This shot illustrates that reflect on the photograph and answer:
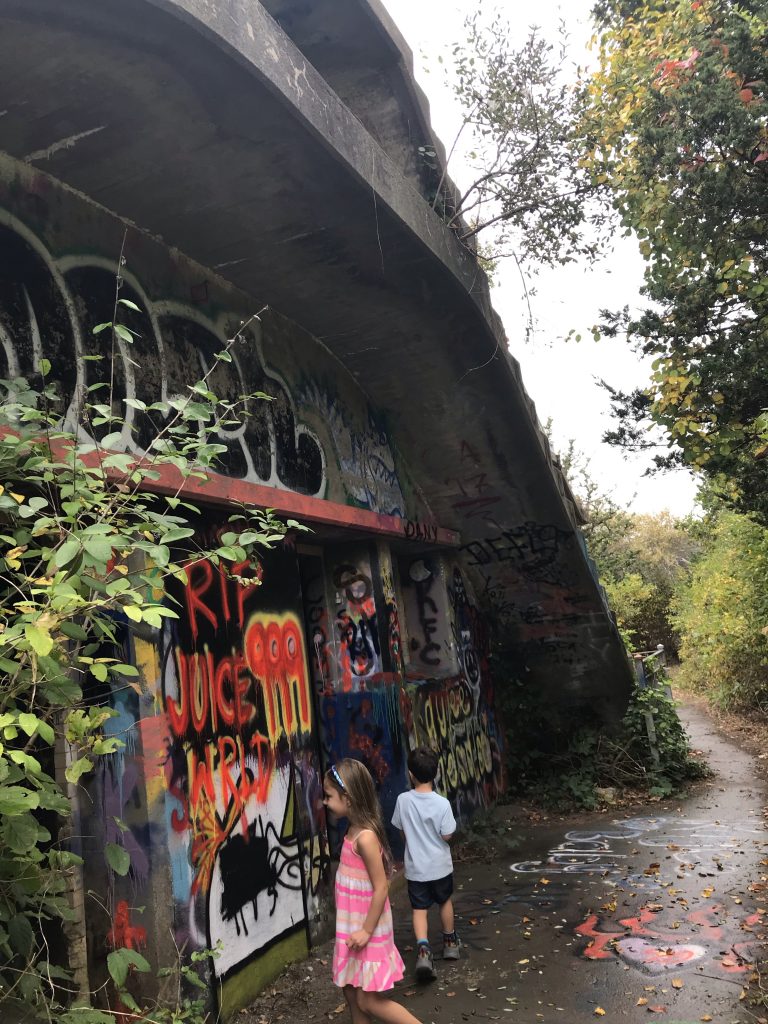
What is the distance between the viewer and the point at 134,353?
421cm

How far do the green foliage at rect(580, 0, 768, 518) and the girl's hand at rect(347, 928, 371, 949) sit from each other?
3.90 metres

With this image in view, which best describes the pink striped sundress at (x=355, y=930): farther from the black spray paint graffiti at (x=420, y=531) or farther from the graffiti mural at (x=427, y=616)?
the graffiti mural at (x=427, y=616)

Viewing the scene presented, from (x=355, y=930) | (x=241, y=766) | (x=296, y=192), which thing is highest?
(x=296, y=192)

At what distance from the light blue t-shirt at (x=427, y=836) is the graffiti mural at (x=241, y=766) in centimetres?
84

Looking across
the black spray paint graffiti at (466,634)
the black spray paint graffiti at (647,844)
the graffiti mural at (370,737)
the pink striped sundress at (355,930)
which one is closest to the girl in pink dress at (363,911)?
the pink striped sundress at (355,930)

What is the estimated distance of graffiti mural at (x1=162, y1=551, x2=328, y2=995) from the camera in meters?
4.04

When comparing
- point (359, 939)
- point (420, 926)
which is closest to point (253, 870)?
point (420, 926)

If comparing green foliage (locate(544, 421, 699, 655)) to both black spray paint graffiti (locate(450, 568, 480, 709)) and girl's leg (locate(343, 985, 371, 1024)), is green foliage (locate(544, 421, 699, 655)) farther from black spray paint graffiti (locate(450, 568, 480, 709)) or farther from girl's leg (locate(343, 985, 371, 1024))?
girl's leg (locate(343, 985, 371, 1024))

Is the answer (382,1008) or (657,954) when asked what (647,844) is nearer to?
(657,954)

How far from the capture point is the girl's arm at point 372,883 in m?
3.22

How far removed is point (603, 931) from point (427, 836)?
138 centimetres

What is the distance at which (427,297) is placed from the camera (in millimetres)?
5820

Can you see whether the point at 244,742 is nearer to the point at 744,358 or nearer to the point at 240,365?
the point at 240,365

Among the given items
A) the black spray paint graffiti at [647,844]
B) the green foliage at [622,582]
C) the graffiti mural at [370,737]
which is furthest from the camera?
the green foliage at [622,582]
